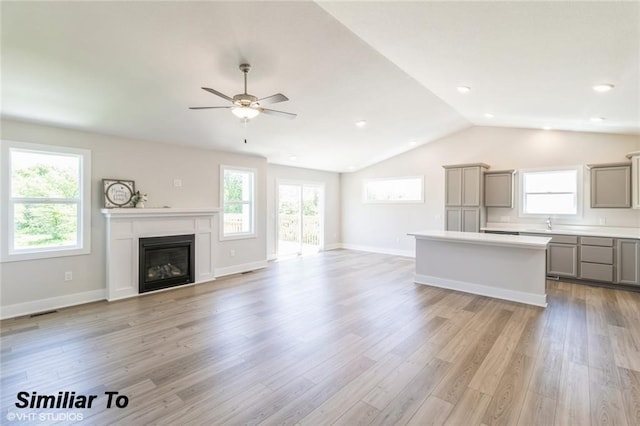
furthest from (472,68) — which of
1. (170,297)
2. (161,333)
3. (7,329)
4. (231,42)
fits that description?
(7,329)

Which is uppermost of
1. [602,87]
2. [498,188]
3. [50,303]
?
[602,87]

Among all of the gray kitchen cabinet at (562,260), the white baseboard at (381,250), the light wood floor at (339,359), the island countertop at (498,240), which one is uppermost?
the island countertop at (498,240)

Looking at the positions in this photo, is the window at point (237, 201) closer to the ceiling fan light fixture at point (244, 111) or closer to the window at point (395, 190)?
the ceiling fan light fixture at point (244, 111)

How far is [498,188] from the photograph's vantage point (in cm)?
638

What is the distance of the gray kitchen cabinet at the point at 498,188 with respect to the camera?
624 centimetres

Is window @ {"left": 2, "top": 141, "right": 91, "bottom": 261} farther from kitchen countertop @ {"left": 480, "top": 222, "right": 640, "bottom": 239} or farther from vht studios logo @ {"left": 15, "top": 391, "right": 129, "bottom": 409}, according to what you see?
Result: kitchen countertop @ {"left": 480, "top": 222, "right": 640, "bottom": 239}

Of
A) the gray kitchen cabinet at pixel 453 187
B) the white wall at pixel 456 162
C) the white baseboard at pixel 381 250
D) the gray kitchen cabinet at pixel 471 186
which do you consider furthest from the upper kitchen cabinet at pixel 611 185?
the white baseboard at pixel 381 250

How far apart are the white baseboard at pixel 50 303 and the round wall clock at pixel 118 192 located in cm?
131

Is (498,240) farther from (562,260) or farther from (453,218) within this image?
(453,218)

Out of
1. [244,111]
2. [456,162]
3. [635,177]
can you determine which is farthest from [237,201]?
Answer: [635,177]

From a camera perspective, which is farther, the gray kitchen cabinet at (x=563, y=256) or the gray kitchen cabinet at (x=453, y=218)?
the gray kitchen cabinet at (x=453, y=218)

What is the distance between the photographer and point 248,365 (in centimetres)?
257

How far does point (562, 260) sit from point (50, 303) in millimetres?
8130

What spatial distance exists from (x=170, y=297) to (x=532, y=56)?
5332mm
